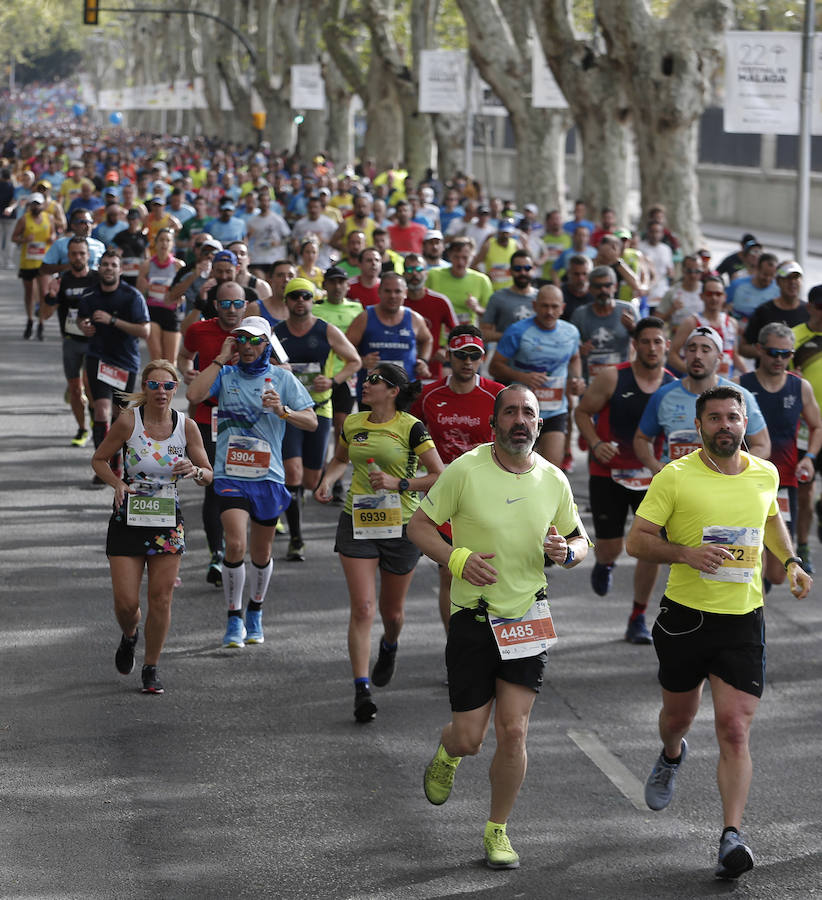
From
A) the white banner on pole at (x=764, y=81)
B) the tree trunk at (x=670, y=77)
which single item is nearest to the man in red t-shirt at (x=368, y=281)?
the white banner on pole at (x=764, y=81)

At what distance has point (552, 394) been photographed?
11.9 m

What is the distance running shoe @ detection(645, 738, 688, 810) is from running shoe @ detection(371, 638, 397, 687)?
2060 mm

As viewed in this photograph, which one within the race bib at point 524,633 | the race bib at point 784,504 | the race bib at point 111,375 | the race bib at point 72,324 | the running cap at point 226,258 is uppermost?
the running cap at point 226,258

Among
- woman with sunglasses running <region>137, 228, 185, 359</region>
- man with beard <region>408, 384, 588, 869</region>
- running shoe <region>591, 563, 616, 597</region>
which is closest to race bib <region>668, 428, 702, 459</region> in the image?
running shoe <region>591, 563, 616, 597</region>

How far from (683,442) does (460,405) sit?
123 centimetres

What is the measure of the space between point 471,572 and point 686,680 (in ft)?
3.33

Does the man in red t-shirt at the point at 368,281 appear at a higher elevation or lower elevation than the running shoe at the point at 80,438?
higher

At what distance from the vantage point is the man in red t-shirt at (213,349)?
10.8m

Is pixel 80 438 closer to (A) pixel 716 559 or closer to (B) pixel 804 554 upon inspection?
(B) pixel 804 554

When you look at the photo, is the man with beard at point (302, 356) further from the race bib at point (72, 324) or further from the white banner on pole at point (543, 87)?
the white banner on pole at point (543, 87)

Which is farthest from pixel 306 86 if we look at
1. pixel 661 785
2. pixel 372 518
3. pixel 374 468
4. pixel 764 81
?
pixel 661 785

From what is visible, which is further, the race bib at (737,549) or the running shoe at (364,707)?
the running shoe at (364,707)

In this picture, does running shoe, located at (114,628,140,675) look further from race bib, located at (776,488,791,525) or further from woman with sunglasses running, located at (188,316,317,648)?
race bib, located at (776,488,791,525)

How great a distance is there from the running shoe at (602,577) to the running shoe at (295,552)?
2.07 metres
